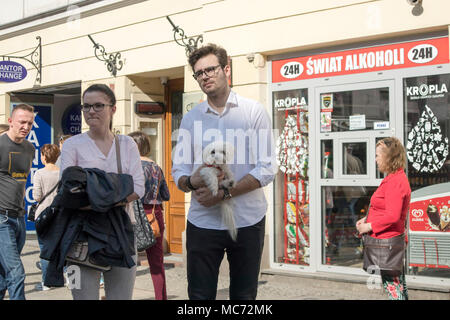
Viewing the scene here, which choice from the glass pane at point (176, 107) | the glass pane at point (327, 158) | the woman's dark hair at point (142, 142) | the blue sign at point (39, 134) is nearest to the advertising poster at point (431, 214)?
the glass pane at point (327, 158)

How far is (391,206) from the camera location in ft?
17.2

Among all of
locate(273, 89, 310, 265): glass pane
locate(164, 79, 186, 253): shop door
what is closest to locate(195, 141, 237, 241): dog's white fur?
locate(273, 89, 310, 265): glass pane

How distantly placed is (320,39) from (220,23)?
171 cm

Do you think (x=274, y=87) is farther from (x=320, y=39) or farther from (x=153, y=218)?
(x=153, y=218)

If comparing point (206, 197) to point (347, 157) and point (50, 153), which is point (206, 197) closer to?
point (347, 157)

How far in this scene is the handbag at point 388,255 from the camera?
207 inches

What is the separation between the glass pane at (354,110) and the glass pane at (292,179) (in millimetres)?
345

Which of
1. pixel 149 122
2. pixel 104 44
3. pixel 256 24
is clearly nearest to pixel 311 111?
pixel 256 24

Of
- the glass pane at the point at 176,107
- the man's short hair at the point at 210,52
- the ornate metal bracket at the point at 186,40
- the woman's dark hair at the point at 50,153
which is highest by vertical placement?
the ornate metal bracket at the point at 186,40

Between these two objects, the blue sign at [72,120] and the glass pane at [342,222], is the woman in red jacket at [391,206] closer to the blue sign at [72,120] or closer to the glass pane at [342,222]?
the glass pane at [342,222]

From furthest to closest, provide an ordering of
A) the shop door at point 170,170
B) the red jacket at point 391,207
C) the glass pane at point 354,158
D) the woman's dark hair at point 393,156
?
the shop door at point 170,170 < the glass pane at point 354,158 < the woman's dark hair at point 393,156 < the red jacket at point 391,207

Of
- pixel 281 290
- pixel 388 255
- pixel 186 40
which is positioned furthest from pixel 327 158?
pixel 186 40

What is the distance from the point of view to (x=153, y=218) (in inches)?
247
